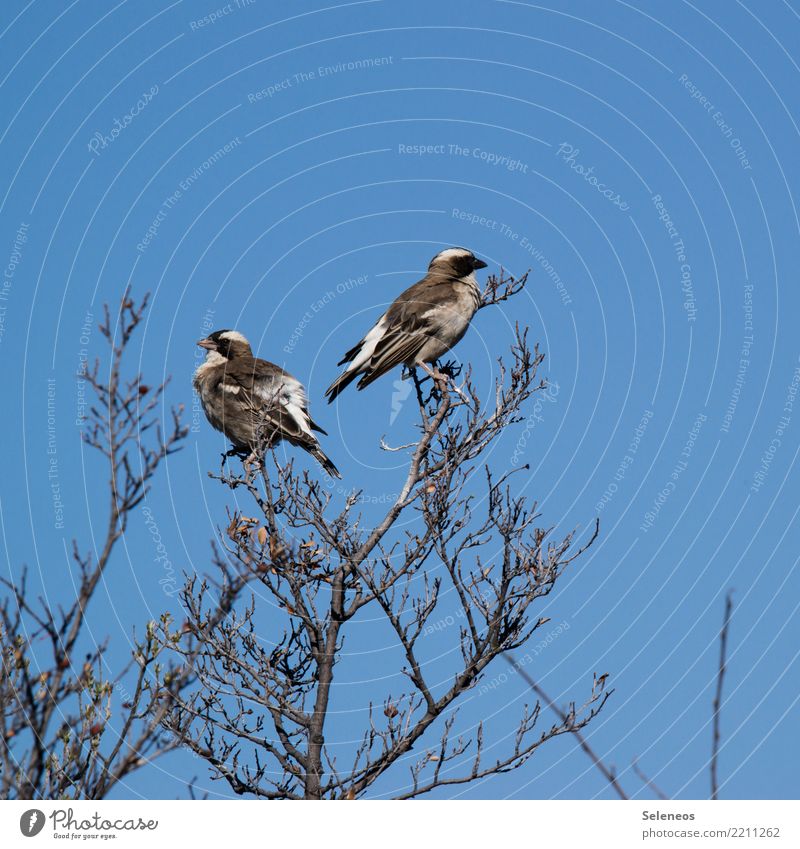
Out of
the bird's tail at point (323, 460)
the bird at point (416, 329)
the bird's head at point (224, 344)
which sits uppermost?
the bird's head at point (224, 344)

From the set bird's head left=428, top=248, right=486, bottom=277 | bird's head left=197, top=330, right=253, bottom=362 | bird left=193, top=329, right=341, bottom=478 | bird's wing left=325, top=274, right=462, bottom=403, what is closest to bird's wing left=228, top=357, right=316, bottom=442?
bird left=193, top=329, right=341, bottom=478

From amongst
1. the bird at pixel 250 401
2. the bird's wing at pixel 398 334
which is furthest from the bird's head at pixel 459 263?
the bird at pixel 250 401

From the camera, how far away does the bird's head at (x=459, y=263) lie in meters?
14.1

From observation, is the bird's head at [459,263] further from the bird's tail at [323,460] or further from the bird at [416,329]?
the bird's tail at [323,460]

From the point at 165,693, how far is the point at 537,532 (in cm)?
411

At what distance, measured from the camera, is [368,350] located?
12.0 meters

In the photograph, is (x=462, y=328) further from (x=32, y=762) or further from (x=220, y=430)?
(x=32, y=762)

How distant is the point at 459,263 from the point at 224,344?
3.39 metres

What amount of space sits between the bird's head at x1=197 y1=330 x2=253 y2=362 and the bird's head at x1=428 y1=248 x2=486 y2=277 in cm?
277

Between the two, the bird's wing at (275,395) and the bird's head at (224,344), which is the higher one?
the bird's head at (224,344)

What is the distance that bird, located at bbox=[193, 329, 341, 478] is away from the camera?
11859mm

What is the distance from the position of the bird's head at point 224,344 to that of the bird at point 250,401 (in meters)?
0.01

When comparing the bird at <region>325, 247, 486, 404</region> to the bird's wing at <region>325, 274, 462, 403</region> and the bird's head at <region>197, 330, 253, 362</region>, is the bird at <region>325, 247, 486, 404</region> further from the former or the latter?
the bird's head at <region>197, 330, 253, 362</region>

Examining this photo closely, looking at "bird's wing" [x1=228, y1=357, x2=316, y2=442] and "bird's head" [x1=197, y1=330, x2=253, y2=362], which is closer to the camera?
"bird's wing" [x1=228, y1=357, x2=316, y2=442]
